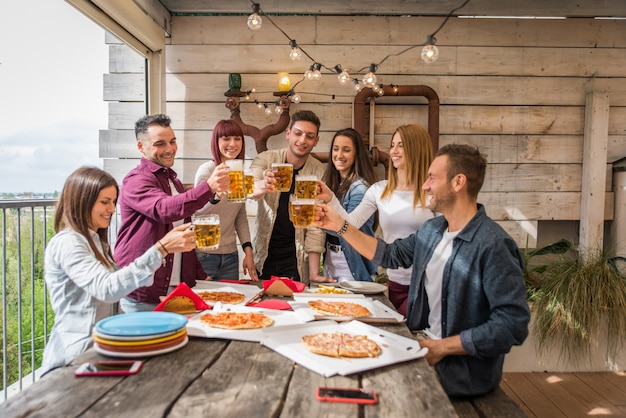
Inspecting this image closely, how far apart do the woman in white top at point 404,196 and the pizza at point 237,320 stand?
3.53ft

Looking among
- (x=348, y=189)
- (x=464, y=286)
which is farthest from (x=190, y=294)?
(x=348, y=189)

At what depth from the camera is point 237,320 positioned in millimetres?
1854

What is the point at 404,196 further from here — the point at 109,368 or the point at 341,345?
the point at 109,368

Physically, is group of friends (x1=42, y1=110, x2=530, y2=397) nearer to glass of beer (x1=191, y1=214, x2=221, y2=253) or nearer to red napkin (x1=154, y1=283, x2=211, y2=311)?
glass of beer (x1=191, y1=214, x2=221, y2=253)

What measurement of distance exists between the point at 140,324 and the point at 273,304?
593 mm

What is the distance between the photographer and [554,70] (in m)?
4.35

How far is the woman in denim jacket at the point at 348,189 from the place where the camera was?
127 inches

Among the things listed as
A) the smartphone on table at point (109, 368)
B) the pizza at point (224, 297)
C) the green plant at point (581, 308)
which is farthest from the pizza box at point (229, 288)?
the green plant at point (581, 308)

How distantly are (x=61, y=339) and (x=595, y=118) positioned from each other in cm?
436

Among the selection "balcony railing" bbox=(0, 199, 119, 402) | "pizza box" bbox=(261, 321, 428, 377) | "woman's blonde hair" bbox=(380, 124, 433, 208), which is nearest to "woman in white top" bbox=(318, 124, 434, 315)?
"woman's blonde hair" bbox=(380, 124, 433, 208)

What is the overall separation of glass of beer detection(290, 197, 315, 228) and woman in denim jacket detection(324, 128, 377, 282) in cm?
92

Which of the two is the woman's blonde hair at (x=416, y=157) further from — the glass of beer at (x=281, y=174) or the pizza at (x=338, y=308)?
the pizza at (x=338, y=308)

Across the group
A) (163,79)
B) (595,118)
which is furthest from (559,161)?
(163,79)

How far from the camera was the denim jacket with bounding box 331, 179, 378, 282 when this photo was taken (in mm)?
3188
